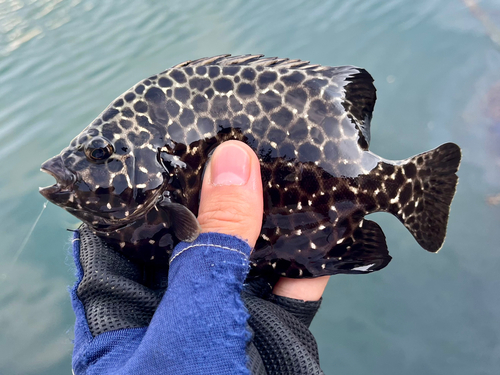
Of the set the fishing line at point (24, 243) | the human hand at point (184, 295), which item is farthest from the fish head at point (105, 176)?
the fishing line at point (24, 243)

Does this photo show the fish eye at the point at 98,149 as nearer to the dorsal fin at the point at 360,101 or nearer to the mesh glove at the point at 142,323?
the mesh glove at the point at 142,323

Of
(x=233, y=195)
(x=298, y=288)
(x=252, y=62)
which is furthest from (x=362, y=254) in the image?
(x=252, y=62)

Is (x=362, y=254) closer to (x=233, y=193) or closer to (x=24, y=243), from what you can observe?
(x=233, y=193)

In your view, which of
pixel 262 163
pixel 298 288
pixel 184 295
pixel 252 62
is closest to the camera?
pixel 184 295

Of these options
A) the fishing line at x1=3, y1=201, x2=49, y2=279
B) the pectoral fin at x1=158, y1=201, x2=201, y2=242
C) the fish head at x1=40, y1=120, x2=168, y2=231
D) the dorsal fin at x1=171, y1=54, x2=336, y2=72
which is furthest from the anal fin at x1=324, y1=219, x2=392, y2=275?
the fishing line at x1=3, y1=201, x2=49, y2=279

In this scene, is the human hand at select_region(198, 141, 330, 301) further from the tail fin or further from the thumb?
the tail fin

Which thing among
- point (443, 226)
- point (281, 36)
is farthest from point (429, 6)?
point (443, 226)
